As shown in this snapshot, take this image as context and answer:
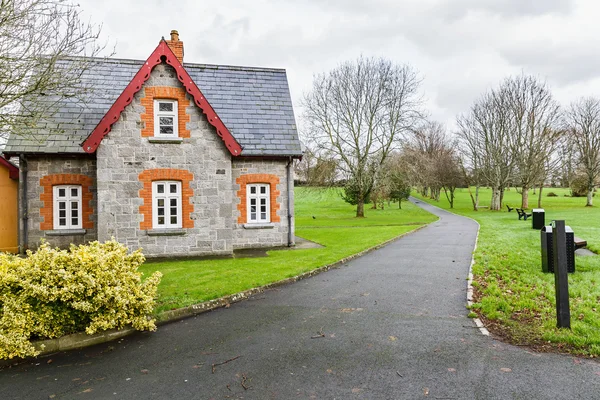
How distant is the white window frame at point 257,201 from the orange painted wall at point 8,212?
9290mm

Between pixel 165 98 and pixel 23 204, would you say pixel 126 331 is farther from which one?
pixel 23 204

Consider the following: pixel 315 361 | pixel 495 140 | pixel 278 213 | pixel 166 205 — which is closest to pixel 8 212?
pixel 166 205

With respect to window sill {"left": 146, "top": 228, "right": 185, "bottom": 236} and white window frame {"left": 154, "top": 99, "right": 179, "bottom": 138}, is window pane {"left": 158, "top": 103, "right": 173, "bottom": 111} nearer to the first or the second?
white window frame {"left": 154, "top": 99, "right": 179, "bottom": 138}

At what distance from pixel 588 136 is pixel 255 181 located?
48.7 m

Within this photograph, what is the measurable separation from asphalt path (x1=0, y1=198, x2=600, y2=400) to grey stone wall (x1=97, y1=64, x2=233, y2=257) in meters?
6.70

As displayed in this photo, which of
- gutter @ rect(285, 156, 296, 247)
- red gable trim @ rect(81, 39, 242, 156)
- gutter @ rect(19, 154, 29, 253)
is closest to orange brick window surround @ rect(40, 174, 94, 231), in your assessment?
gutter @ rect(19, 154, 29, 253)

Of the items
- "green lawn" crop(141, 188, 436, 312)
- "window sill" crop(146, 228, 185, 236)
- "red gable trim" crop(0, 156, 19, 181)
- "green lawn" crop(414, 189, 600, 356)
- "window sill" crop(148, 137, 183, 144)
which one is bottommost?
"green lawn" crop(414, 189, 600, 356)

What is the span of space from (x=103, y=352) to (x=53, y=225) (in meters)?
11.2

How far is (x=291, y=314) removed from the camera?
7434 mm

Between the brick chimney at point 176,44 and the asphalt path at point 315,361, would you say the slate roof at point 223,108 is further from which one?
the asphalt path at point 315,361

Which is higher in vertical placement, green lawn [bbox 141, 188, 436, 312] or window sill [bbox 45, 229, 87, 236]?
window sill [bbox 45, 229, 87, 236]

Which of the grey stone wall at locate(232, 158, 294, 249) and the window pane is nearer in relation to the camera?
the window pane

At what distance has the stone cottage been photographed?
536 inches

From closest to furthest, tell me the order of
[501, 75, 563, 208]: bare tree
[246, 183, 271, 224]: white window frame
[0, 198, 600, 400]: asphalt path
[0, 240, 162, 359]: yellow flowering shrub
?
[0, 198, 600, 400]: asphalt path < [0, 240, 162, 359]: yellow flowering shrub < [246, 183, 271, 224]: white window frame < [501, 75, 563, 208]: bare tree
